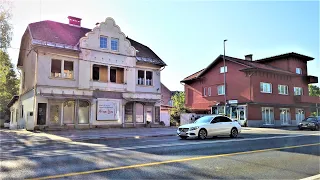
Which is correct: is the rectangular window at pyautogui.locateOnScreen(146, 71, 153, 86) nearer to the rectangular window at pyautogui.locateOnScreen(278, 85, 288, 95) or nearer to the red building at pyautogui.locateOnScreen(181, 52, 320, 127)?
the red building at pyautogui.locateOnScreen(181, 52, 320, 127)

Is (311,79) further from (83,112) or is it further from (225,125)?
(83,112)

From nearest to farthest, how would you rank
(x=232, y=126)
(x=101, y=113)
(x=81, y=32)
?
1. (x=232, y=126)
2. (x=101, y=113)
3. (x=81, y=32)

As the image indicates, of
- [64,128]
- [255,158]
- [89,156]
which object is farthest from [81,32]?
[255,158]

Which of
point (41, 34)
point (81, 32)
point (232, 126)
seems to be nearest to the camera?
point (232, 126)

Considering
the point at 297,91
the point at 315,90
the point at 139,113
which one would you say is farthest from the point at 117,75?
the point at 315,90

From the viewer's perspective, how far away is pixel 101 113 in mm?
25688

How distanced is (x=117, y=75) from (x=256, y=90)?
1815 centimetres

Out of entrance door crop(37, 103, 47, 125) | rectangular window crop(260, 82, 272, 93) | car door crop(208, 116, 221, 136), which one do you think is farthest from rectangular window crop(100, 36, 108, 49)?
rectangular window crop(260, 82, 272, 93)

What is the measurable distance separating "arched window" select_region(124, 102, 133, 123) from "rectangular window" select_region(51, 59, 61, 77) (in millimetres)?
7292

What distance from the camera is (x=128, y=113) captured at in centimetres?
2775

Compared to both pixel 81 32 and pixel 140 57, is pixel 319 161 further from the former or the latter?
pixel 81 32

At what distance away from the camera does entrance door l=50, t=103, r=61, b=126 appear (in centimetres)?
2325

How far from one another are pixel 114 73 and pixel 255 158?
19976mm

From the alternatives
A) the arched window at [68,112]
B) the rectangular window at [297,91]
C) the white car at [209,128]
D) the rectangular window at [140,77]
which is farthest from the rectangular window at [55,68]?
the rectangular window at [297,91]
